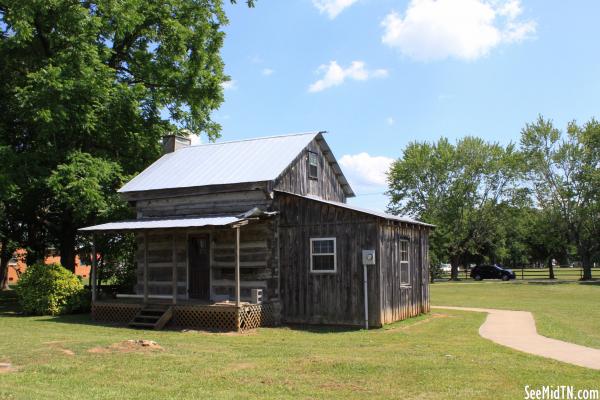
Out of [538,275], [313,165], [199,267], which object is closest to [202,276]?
[199,267]

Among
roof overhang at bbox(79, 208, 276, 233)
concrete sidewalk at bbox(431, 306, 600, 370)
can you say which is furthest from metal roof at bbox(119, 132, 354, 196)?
concrete sidewalk at bbox(431, 306, 600, 370)

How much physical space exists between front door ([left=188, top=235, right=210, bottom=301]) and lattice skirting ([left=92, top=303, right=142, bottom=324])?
2.08 m

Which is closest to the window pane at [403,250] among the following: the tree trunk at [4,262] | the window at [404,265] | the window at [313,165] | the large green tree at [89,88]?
Answer: the window at [404,265]

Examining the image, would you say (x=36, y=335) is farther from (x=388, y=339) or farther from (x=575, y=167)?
(x=575, y=167)

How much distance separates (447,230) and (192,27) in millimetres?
39100

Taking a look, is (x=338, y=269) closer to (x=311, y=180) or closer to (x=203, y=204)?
(x=311, y=180)

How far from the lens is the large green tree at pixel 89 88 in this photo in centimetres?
2300

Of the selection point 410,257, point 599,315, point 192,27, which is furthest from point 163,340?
point 192,27

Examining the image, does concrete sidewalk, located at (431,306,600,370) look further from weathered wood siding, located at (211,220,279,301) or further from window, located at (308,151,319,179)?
window, located at (308,151,319,179)

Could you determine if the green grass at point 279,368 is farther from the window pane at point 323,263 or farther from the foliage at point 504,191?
A: the foliage at point 504,191

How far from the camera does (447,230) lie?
60281mm

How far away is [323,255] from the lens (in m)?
19.3

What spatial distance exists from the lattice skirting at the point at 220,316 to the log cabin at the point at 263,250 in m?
0.04

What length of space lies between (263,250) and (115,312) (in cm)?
588
